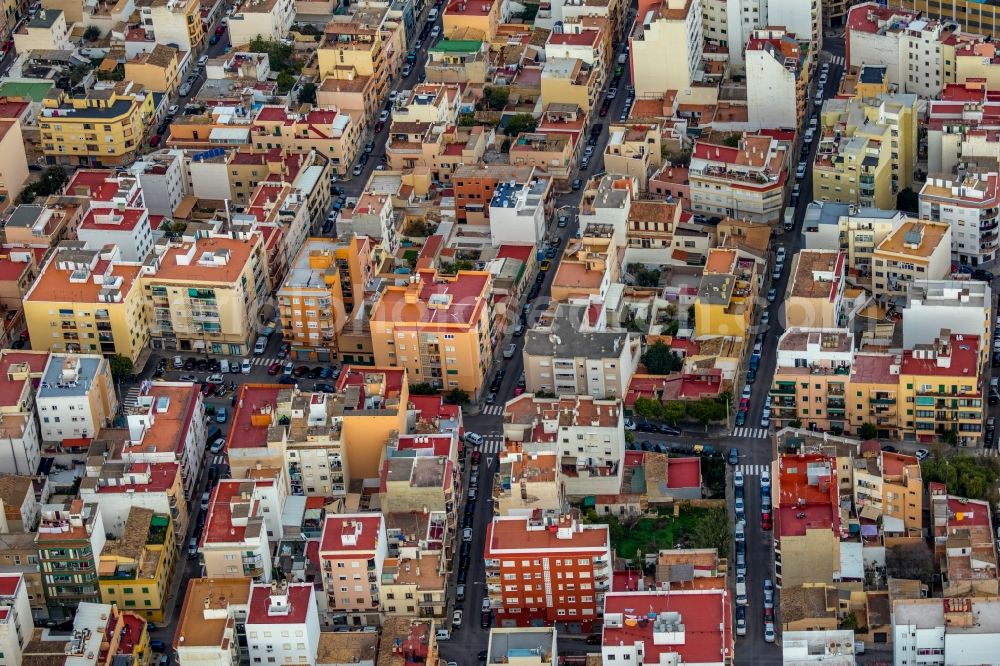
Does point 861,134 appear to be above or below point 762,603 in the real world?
above

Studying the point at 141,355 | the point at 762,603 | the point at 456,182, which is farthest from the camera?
the point at 456,182

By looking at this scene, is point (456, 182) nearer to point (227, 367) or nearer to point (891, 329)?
point (227, 367)

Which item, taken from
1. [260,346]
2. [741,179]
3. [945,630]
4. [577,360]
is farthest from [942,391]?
[260,346]

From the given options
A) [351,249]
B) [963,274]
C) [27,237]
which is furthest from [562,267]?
[27,237]

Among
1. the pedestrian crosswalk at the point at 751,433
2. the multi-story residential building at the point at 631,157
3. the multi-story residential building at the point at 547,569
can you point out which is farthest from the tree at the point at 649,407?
the multi-story residential building at the point at 631,157

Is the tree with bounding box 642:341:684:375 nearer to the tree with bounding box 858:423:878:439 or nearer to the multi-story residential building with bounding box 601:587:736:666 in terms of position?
the tree with bounding box 858:423:878:439

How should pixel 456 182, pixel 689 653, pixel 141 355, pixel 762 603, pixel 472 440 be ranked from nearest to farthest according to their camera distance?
pixel 689 653 → pixel 762 603 → pixel 472 440 → pixel 141 355 → pixel 456 182
